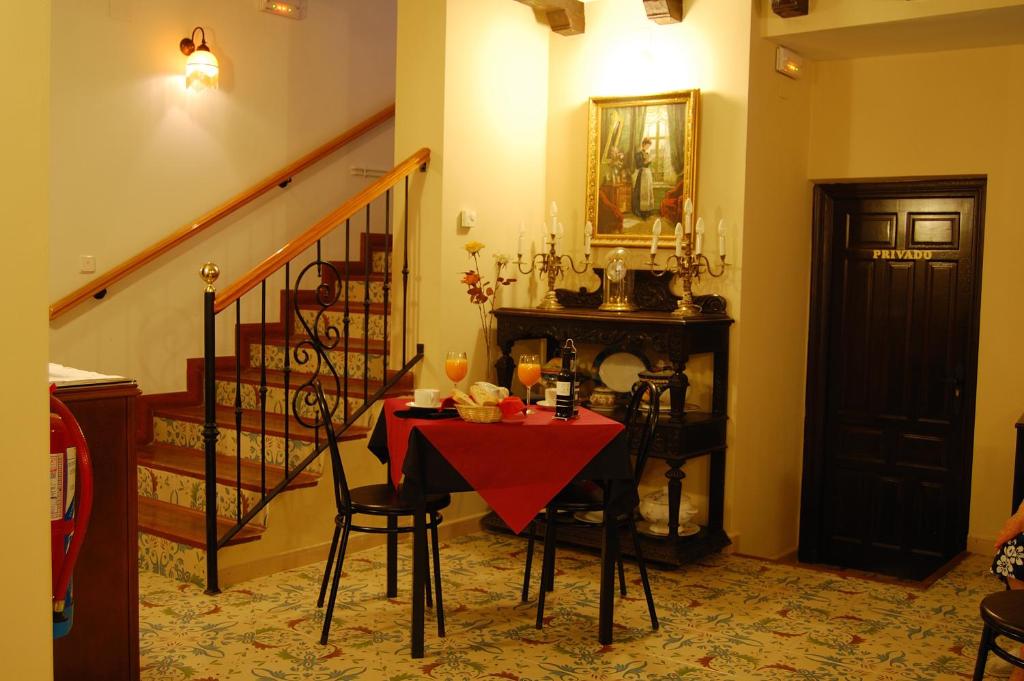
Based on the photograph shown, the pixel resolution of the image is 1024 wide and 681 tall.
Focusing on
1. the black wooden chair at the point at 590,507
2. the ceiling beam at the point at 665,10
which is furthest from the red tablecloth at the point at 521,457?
the ceiling beam at the point at 665,10

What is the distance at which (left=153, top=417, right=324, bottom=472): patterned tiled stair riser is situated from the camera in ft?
16.1

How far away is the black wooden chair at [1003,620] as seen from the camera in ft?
9.09

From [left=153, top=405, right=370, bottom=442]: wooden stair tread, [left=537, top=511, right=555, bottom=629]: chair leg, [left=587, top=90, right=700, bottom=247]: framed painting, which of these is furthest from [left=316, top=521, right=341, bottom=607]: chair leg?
[left=587, top=90, right=700, bottom=247]: framed painting

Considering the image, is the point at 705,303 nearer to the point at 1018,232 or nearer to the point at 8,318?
the point at 1018,232

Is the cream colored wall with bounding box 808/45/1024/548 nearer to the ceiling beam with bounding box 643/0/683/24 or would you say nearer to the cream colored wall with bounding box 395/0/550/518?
the ceiling beam with bounding box 643/0/683/24

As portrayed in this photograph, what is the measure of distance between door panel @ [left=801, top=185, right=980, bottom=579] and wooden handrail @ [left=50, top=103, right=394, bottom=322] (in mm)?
3018

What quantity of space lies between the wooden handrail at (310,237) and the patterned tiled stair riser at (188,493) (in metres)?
0.90

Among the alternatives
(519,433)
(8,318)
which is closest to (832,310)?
(519,433)

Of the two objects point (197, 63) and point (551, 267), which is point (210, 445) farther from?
point (197, 63)

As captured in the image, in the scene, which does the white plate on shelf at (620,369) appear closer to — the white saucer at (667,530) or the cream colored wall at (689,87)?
the cream colored wall at (689,87)

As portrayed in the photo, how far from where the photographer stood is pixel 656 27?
548 cm

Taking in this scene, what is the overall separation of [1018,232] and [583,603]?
9.92 ft

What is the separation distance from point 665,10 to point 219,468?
10.5ft

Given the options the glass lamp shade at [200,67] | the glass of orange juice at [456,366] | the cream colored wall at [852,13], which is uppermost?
the cream colored wall at [852,13]
